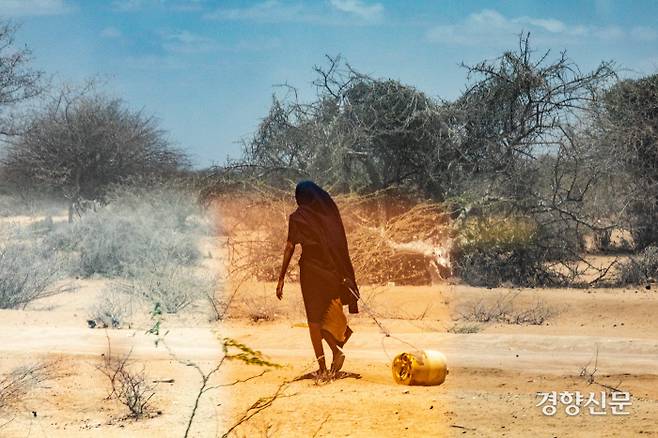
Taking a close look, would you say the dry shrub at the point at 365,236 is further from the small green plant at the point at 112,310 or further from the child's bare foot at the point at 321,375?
the child's bare foot at the point at 321,375

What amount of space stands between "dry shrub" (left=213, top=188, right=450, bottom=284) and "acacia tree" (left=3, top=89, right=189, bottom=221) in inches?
727

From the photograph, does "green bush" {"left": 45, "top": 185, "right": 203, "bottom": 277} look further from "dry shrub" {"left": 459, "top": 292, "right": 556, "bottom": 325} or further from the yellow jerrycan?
the yellow jerrycan

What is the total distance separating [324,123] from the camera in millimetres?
21016

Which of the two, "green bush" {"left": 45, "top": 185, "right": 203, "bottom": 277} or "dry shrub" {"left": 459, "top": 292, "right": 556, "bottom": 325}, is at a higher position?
"green bush" {"left": 45, "top": 185, "right": 203, "bottom": 277}

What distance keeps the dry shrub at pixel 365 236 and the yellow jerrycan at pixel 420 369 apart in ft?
24.5

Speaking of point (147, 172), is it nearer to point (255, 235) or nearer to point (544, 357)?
point (255, 235)

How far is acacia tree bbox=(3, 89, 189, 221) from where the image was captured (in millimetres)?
37375

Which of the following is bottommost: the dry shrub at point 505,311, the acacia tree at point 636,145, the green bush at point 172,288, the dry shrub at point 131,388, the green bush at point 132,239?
the dry shrub at point 505,311

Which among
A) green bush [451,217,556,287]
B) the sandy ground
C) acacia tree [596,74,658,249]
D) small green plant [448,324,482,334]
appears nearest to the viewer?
the sandy ground

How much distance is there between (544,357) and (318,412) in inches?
160

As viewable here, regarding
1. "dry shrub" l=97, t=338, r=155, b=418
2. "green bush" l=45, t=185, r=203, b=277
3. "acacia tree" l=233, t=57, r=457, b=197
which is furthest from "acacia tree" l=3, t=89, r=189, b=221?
"dry shrub" l=97, t=338, r=155, b=418

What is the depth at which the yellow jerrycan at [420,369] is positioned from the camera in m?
9.37

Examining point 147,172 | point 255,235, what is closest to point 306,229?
point 255,235

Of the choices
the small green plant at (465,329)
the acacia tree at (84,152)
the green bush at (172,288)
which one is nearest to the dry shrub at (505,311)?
the small green plant at (465,329)
